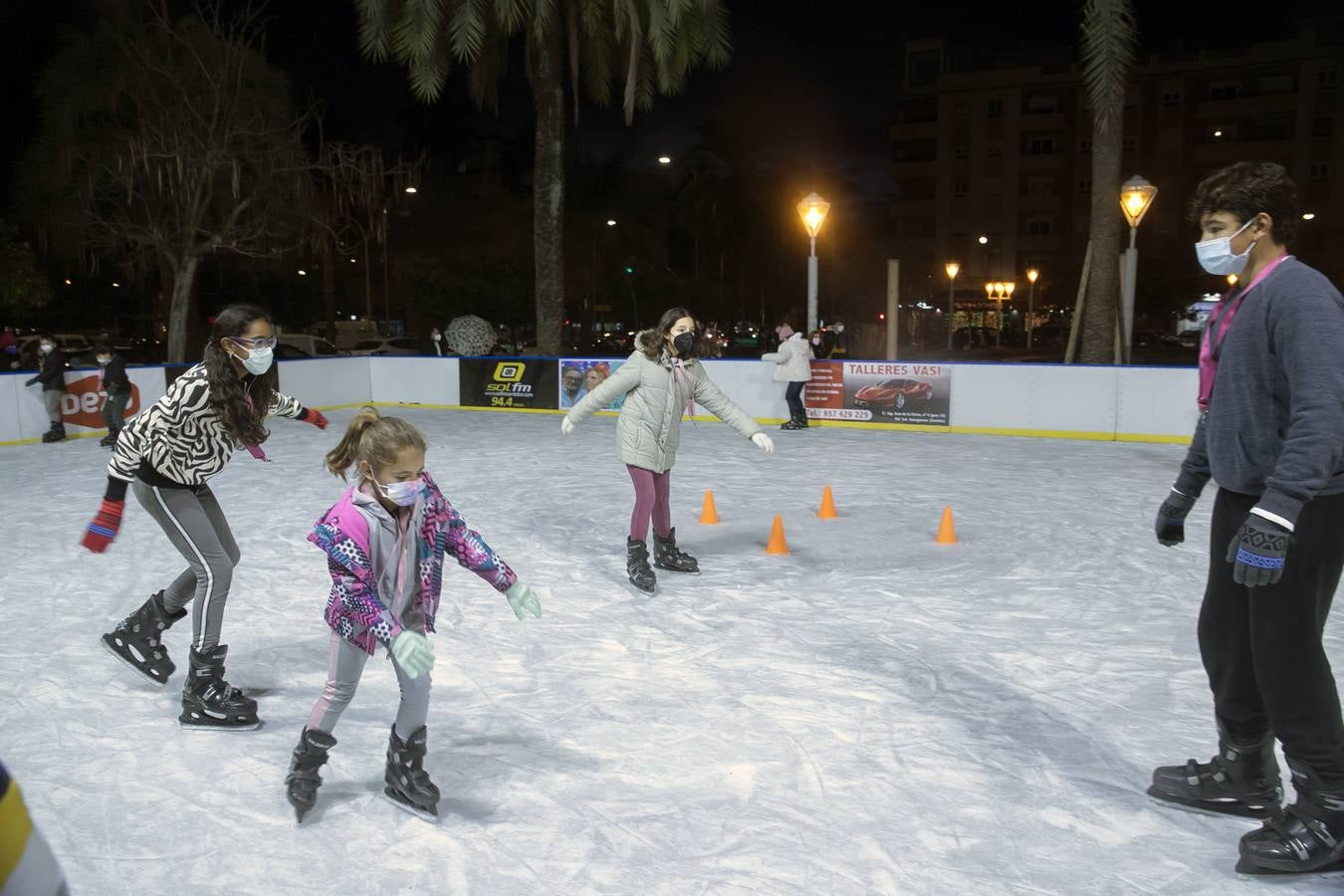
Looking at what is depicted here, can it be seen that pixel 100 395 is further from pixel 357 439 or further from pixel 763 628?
pixel 357 439

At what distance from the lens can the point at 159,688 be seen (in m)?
4.64

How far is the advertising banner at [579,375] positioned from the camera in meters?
17.3

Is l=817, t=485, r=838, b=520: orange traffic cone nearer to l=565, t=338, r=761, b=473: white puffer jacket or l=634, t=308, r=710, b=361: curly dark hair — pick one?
l=565, t=338, r=761, b=473: white puffer jacket

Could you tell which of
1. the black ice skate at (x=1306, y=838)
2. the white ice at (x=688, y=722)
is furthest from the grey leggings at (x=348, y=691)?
the black ice skate at (x=1306, y=838)

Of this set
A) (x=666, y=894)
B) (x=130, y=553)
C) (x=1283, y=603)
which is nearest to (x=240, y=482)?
(x=130, y=553)

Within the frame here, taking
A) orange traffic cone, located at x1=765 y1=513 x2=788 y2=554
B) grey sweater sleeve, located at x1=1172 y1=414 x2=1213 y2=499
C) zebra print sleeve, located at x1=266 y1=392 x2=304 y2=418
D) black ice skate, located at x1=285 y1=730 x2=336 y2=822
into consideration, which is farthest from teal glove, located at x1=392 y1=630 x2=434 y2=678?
orange traffic cone, located at x1=765 y1=513 x2=788 y2=554

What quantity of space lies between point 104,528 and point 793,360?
38.2 ft

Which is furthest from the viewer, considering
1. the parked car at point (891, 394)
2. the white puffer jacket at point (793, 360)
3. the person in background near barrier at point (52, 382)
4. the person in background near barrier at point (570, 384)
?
the person in background near barrier at point (570, 384)

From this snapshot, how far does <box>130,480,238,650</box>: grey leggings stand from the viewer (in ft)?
13.4

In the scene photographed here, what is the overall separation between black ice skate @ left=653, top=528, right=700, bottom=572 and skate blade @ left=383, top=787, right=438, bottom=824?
3339mm

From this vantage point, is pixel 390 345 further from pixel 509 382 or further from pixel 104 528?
pixel 104 528

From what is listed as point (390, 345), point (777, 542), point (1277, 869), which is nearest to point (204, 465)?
point (1277, 869)

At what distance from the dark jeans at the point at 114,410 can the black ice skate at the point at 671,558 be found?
369 inches

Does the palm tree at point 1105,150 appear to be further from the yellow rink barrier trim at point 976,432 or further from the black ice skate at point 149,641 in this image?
the black ice skate at point 149,641
